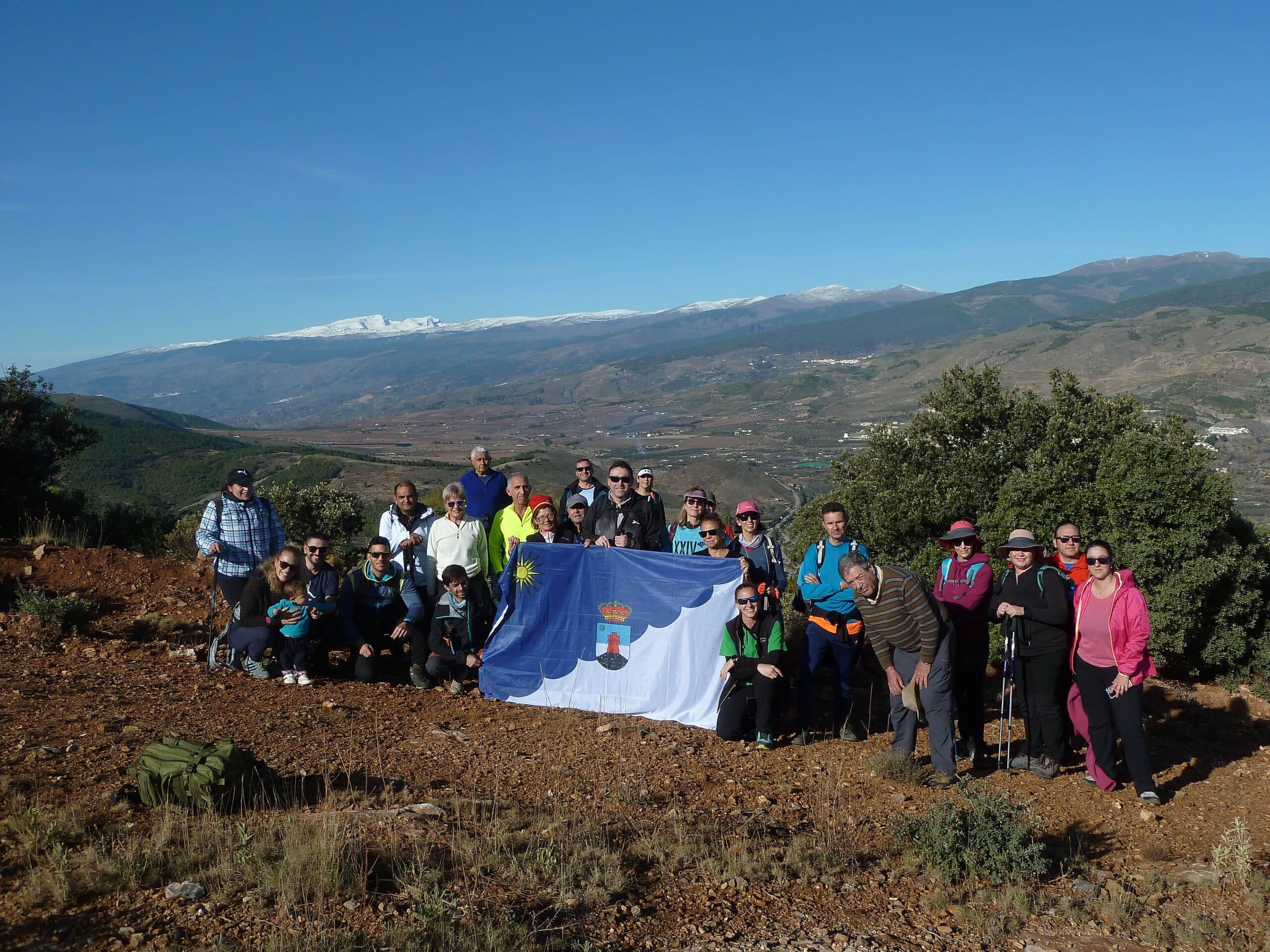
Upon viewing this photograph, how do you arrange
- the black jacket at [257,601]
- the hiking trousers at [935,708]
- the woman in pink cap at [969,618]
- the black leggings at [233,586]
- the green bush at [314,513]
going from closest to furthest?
1. the hiking trousers at [935,708]
2. the woman in pink cap at [969,618]
3. the black jacket at [257,601]
4. the black leggings at [233,586]
5. the green bush at [314,513]

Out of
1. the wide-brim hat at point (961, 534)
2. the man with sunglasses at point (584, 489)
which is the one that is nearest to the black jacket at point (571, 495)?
the man with sunglasses at point (584, 489)

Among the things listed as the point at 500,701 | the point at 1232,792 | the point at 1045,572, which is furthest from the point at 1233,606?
the point at 500,701

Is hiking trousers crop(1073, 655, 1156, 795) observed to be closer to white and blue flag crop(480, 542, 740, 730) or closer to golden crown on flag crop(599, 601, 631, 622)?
white and blue flag crop(480, 542, 740, 730)

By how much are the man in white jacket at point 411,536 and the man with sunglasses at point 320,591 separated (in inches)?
25.4

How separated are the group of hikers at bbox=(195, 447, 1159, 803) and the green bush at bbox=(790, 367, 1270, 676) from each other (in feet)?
20.4

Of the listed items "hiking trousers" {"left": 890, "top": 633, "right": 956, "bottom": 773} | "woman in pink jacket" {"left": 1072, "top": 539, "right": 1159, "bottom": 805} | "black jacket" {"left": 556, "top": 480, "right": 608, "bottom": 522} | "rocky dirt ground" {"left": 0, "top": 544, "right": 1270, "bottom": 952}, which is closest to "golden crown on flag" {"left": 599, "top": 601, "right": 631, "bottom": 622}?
"rocky dirt ground" {"left": 0, "top": 544, "right": 1270, "bottom": 952}

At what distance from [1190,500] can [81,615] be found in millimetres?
16057

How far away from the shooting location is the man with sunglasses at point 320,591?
329 inches

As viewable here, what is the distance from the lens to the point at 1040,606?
665 centimetres

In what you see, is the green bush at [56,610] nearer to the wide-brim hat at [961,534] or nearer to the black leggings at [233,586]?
the black leggings at [233,586]

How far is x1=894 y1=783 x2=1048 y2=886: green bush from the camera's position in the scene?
497 cm

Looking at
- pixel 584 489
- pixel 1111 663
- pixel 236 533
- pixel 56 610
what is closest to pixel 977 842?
pixel 1111 663

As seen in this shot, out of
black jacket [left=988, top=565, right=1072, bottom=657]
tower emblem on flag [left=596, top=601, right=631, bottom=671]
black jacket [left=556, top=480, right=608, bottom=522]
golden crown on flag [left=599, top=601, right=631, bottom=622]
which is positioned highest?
black jacket [left=556, top=480, right=608, bottom=522]

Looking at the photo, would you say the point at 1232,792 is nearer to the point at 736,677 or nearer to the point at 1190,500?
the point at 736,677
